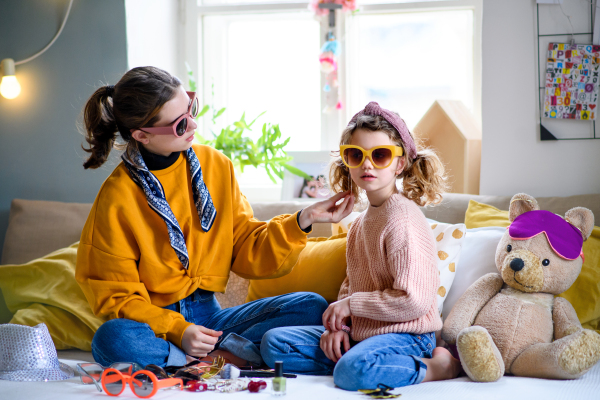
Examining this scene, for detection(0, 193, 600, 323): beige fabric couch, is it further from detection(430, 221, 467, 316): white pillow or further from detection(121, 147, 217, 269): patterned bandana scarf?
detection(121, 147, 217, 269): patterned bandana scarf

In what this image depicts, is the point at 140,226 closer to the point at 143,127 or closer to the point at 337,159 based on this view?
the point at 143,127

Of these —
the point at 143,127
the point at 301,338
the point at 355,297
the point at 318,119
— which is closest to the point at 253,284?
the point at 301,338

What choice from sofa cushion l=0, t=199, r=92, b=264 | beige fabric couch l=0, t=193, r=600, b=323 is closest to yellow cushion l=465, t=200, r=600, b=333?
beige fabric couch l=0, t=193, r=600, b=323

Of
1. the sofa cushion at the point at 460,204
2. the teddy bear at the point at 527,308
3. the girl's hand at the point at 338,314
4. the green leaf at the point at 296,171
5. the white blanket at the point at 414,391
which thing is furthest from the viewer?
the green leaf at the point at 296,171

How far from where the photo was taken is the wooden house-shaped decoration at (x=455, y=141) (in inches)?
81.8

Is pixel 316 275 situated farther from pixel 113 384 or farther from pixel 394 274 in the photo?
pixel 113 384

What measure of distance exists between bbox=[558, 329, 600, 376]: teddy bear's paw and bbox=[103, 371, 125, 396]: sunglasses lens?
3.09 ft

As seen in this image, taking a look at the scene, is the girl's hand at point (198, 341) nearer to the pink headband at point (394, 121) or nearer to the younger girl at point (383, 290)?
the younger girl at point (383, 290)

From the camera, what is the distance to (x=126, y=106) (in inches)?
52.1

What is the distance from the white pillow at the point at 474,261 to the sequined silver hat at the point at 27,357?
1026mm

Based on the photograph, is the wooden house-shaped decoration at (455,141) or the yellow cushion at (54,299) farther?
the wooden house-shaped decoration at (455,141)

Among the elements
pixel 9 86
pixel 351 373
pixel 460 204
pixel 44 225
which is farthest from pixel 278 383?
pixel 9 86

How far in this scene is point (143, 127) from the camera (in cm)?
133

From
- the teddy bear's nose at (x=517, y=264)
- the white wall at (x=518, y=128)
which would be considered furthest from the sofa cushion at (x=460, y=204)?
the teddy bear's nose at (x=517, y=264)
